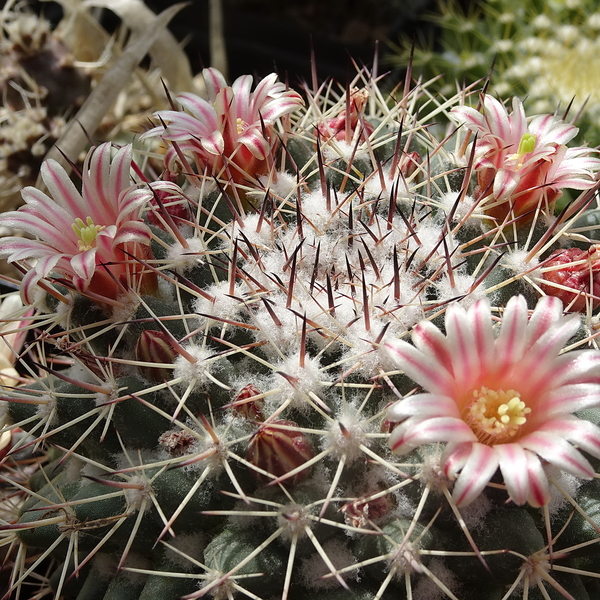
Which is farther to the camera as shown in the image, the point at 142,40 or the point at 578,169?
the point at 142,40

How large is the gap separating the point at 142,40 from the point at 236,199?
0.89 meters

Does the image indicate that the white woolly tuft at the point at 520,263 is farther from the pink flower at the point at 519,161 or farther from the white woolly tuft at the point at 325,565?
the white woolly tuft at the point at 325,565

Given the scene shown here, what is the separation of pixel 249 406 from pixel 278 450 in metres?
0.11

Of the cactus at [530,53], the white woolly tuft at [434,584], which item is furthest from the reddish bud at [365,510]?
the cactus at [530,53]

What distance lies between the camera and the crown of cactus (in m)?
0.95

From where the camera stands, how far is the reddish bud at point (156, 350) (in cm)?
111

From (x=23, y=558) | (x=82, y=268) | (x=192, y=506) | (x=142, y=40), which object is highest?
(x=142, y=40)

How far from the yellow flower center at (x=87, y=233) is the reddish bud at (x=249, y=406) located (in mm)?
401

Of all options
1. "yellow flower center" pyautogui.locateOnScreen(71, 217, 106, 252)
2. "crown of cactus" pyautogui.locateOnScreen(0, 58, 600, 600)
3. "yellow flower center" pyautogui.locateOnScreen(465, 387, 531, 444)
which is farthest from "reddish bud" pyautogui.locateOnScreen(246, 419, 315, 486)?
"yellow flower center" pyautogui.locateOnScreen(71, 217, 106, 252)

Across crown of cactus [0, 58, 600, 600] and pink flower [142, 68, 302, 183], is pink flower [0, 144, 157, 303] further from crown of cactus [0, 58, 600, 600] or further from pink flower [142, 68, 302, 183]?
pink flower [142, 68, 302, 183]

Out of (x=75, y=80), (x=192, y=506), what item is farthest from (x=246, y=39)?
(x=192, y=506)

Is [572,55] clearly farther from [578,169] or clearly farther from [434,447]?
[434,447]

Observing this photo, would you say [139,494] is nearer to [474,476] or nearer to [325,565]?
[325,565]

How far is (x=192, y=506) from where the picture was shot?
42.4 inches
